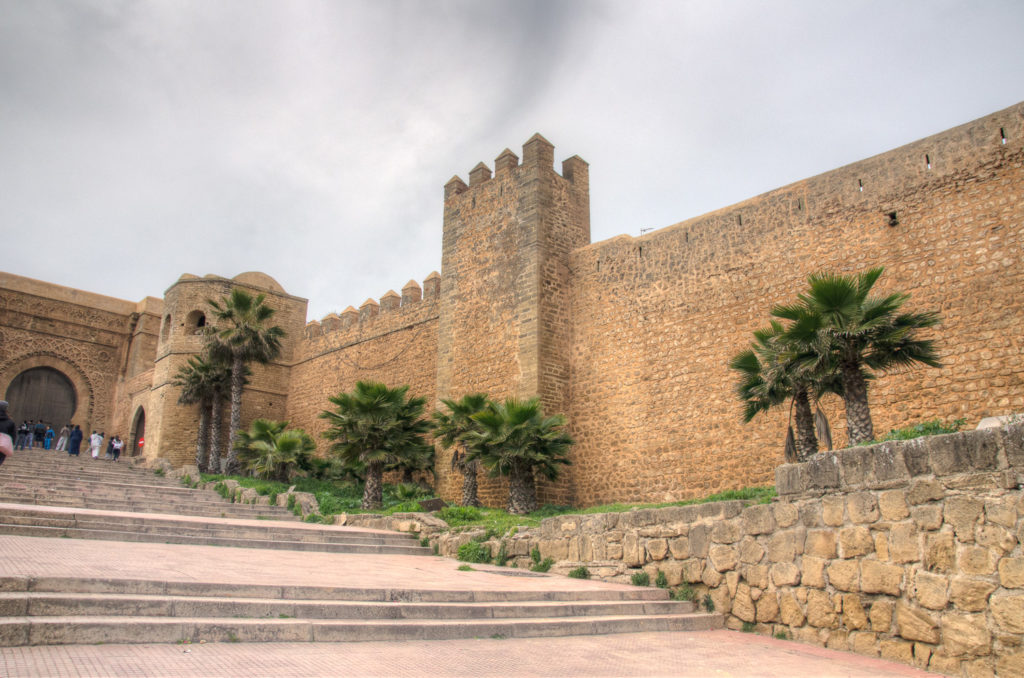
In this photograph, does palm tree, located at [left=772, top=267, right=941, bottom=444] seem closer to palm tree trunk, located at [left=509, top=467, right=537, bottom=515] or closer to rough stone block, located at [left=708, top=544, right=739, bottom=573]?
rough stone block, located at [left=708, top=544, right=739, bottom=573]

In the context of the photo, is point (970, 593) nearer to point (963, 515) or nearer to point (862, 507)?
point (963, 515)

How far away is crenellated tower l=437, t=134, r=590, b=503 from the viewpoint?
1416 cm

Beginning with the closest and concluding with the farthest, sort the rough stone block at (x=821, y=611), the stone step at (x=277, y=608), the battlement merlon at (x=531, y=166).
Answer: the stone step at (x=277, y=608)
the rough stone block at (x=821, y=611)
the battlement merlon at (x=531, y=166)

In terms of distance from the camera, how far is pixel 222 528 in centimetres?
910

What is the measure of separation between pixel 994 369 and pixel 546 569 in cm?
621

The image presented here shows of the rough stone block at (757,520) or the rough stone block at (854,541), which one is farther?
the rough stone block at (757,520)

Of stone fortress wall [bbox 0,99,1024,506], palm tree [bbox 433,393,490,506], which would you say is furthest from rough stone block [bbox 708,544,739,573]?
palm tree [bbox 433,393,490,506]

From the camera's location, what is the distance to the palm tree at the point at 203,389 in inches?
847

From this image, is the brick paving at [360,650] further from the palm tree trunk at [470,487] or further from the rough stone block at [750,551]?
the palm tree trunk at [470,487]

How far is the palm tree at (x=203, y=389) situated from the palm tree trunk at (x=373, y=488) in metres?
9.21

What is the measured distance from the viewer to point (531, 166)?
15023mm

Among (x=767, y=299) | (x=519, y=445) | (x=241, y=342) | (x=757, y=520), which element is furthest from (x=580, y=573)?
(x=241, y=342)

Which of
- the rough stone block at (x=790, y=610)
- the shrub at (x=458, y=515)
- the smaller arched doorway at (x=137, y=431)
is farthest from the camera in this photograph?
the smaller arched doorway at (x=137, y=431)

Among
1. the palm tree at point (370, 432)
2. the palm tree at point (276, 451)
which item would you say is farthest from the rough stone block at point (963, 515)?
the palm tree at point (276, 451)
